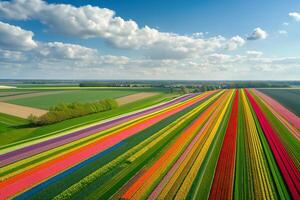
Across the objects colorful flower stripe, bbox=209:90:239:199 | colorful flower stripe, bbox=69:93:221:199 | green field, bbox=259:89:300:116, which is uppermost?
green field, bbox=259:89:300:116

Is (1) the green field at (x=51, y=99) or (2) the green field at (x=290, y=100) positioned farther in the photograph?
(1) the green field at (x=51, y=99)

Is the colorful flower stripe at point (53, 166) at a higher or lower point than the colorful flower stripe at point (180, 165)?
lower

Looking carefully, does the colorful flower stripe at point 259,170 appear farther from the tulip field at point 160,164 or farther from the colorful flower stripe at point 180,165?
the colorful flower stripe at point 180,165

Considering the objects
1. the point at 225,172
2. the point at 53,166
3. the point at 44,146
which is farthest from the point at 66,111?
the point at 225,172

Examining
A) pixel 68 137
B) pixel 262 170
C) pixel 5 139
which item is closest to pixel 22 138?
pixel 5 139

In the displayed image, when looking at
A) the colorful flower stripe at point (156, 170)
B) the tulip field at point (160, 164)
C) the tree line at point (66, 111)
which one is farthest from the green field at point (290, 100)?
the tree line at point (66, 111)

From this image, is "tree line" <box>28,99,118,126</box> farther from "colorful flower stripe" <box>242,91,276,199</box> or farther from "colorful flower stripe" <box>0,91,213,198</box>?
"colorful flower stripe" <box>242,91,276,199</box>

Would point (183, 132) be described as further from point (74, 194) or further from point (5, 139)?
point (5, 139)

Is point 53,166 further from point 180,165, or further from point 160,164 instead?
point 180,165

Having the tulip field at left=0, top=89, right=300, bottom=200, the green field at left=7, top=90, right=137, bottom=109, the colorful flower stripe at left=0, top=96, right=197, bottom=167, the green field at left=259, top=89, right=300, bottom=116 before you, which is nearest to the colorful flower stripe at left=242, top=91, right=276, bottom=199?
the tulip field at left=0, top=89, right=300, bottom=200
